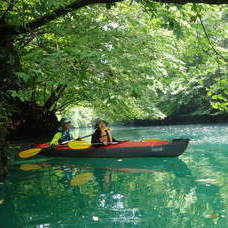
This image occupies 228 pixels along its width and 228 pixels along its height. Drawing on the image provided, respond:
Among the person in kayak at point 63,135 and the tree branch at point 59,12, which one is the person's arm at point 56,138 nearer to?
the person in kayak at point 63,135

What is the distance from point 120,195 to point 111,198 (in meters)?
0.23

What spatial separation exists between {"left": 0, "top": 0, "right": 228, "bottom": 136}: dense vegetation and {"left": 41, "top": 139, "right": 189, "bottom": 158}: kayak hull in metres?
1.74

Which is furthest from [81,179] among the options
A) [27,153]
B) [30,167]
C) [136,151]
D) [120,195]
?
[27,153]

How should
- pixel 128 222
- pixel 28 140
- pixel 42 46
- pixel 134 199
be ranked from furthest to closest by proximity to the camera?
pixel 28 140, pixel 42 46, pixel 134 199, pixel 128 222

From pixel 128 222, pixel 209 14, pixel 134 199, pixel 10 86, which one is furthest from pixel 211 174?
pixel 10 86

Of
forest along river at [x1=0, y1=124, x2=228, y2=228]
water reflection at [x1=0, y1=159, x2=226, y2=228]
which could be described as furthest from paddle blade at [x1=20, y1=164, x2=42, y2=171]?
water reflection at [x1=0, y1=159, x2=226, y2=228]

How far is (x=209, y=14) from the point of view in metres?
8.23

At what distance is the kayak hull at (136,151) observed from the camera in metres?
9.13

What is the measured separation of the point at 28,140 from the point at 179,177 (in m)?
8.90

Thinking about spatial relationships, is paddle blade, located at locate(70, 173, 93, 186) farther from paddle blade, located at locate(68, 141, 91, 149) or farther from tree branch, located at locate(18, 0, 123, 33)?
tree branch, located at locate(18, 0, 123, 33)

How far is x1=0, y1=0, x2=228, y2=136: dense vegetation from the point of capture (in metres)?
5.28

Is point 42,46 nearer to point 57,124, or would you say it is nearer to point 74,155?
point 74,155

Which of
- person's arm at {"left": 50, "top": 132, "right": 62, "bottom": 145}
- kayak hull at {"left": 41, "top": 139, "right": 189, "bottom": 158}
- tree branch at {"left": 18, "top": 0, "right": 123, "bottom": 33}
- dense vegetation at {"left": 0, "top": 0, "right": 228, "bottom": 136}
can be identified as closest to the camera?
tree branch at {"left": 18, "top": 0, "right": 123, "bottom": 33}

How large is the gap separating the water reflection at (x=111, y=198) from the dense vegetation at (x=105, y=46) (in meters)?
1.59
